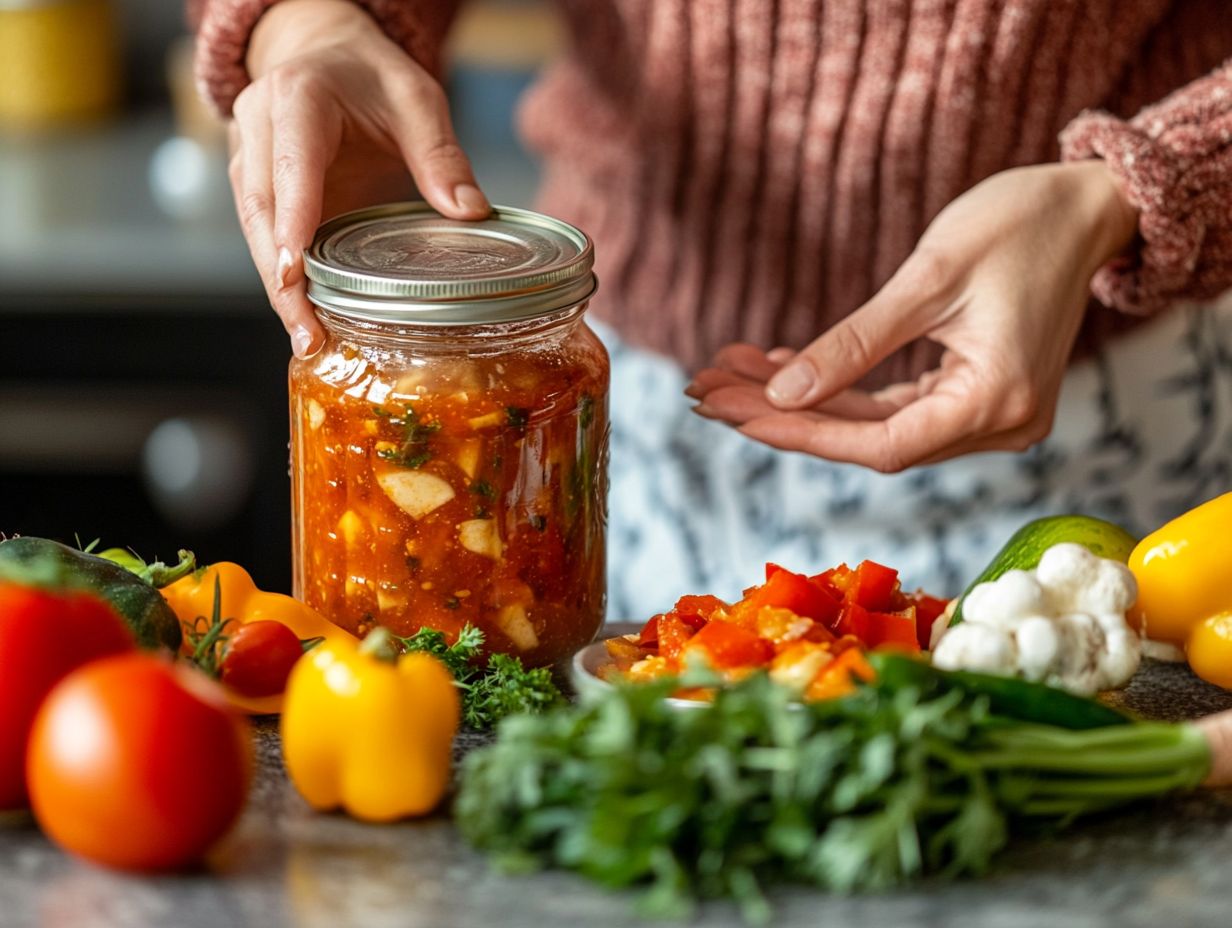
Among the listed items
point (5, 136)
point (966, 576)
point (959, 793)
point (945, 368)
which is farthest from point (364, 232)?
point (5, 136)

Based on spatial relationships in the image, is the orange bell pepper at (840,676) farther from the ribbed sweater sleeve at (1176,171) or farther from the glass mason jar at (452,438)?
the ribbed sweater sleeve at (1176,171)

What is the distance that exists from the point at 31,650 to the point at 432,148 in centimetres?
60

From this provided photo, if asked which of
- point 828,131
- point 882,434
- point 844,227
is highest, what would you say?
point 828,131

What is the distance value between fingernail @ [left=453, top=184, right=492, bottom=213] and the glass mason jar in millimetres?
59

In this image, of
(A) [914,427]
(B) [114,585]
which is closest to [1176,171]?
(A) [914,427]

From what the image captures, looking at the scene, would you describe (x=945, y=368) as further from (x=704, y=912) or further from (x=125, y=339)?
(x=125, y=339)

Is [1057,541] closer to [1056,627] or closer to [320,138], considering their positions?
[1056,627]

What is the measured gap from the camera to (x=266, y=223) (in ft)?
4.55

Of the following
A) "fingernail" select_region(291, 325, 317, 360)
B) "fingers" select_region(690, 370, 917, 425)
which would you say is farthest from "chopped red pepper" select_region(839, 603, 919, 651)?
"fingernail" select_region(291, 325, 317, 360)

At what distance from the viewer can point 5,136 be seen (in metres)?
3.34

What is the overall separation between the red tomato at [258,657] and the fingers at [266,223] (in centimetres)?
23

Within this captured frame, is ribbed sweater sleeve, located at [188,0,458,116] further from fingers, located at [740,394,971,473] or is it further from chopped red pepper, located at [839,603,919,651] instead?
chopped red pepper, located at [839,603,919,651]

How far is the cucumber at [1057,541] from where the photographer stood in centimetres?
135

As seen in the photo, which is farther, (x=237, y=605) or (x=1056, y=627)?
(x=237, y=605)
